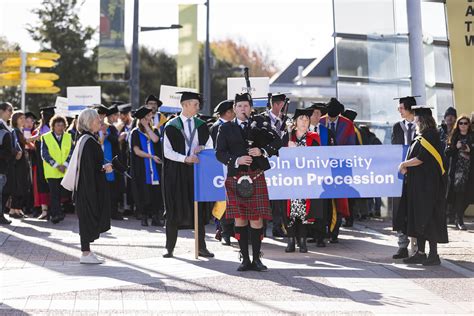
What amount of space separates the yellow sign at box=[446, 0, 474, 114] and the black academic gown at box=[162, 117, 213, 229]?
768 cm

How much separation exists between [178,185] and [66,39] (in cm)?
5232

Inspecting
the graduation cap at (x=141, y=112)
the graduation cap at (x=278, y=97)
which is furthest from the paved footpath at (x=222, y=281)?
the graduation cap at (x=141, y=112)

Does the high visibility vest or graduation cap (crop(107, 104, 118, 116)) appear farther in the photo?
graduation cap (crop(107, 104, 118, 116))

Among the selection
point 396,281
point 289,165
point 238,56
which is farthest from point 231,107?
point 238,56

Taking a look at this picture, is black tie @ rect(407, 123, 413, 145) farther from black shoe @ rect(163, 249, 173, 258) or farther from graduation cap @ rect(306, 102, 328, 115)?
black shoe @ rect(163, 249, 173, 258)

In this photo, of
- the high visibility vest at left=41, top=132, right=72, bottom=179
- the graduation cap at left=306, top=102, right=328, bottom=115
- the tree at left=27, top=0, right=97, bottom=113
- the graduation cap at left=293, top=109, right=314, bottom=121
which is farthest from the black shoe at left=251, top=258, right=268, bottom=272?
the tree at left=27, top=0, right=97, bottom=113

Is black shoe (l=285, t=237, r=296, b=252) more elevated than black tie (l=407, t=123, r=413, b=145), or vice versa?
black tie (l=407, t=123, r=413, b=145)

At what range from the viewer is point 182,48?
32312mm

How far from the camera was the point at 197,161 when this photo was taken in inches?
493

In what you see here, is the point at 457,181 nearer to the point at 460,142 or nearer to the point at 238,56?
the point at 460,142

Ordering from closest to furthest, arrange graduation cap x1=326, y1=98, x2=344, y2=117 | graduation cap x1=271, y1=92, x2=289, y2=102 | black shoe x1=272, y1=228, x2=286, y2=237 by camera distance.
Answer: graduation cap x1=271, y1=92, x2=289, y2=102, graduation cap x1=326, y1=98, x2=344, y2=117, black shoe x1=272, y1=228, x2=286, y2=237

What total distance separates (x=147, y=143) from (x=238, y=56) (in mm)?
78711

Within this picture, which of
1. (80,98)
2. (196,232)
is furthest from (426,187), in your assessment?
(80,98)

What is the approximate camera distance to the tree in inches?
2461
